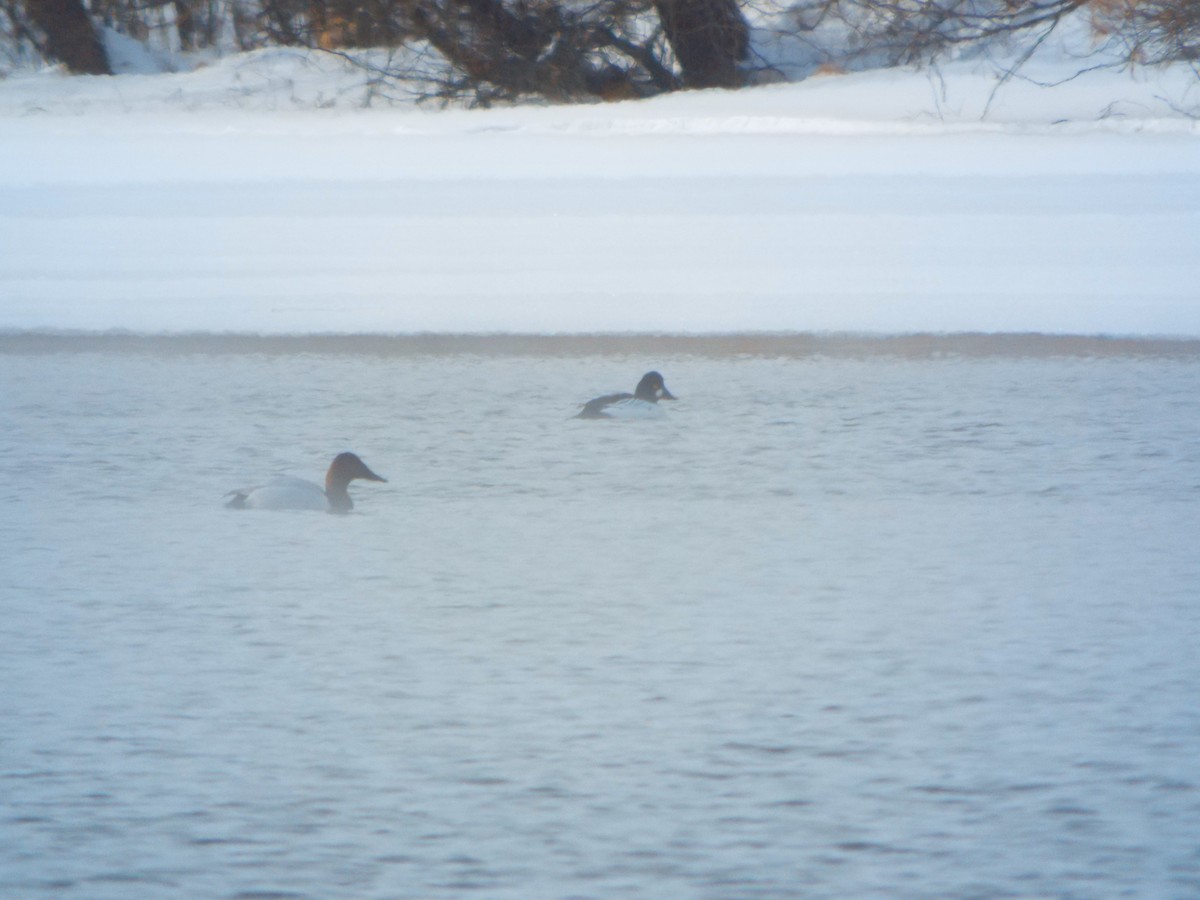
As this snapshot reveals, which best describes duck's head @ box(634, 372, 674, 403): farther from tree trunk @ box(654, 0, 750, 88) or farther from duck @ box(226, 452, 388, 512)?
tree trunk @ box(654, 0, 750, 88)

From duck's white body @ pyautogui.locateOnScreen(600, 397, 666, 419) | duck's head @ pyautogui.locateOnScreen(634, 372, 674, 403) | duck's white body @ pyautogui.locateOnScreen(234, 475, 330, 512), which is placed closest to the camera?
duck's white body @ pyautogui.locateOnScreen(234, 475, 330, 512)

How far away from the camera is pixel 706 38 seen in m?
10.7

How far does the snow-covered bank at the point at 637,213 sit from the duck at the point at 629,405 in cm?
174

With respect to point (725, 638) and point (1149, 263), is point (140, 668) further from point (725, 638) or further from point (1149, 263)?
point (1149, 263)

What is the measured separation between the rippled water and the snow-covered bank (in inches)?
71.0

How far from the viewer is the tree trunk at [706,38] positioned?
10555 mm

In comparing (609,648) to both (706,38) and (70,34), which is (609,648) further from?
(70,34)

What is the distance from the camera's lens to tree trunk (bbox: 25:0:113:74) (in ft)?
36.2

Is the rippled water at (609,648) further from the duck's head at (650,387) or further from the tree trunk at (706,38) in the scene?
the tree trunk at (706,38)

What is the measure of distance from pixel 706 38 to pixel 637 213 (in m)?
2.92

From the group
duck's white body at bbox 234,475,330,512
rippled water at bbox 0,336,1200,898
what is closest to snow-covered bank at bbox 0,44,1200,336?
rippled water at bbox 0,336,1200,898

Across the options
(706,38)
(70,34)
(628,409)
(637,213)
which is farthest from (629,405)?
(70,34)

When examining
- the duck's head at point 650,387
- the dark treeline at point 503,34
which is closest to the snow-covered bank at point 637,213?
the dark treeline at point 503,34

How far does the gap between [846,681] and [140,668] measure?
1.10 m
